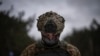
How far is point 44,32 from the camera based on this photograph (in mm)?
2352

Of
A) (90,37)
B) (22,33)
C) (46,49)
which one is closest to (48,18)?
(46,49)

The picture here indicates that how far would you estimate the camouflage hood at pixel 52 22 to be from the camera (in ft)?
7.61

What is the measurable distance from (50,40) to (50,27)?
0.09 m

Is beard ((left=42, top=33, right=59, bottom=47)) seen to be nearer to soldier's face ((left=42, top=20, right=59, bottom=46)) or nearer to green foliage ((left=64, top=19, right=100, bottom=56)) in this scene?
soldier's face ((left=42, top=20, right=59, bottom=46))

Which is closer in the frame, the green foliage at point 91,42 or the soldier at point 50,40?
the soldier at point 50,40

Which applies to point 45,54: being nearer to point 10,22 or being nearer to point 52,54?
point 52,54

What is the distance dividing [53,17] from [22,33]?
40.9 meters

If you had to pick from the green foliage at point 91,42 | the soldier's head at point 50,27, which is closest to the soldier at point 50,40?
the soldier's head at point 50,27

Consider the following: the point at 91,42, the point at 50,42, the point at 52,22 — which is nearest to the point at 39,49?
the point at 50,42

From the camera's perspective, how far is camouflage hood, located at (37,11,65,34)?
232 centimetres

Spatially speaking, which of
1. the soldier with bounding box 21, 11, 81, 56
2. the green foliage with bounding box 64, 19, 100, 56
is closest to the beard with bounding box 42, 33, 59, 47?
the soldier with bounding box 21, 11, 81, 56

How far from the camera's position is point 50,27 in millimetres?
2354

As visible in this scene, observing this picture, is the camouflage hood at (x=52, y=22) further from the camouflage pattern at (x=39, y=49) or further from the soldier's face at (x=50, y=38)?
the camouflage pattern at (x=39, y=49)

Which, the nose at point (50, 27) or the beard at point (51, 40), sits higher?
the nose at point (50, 27)
